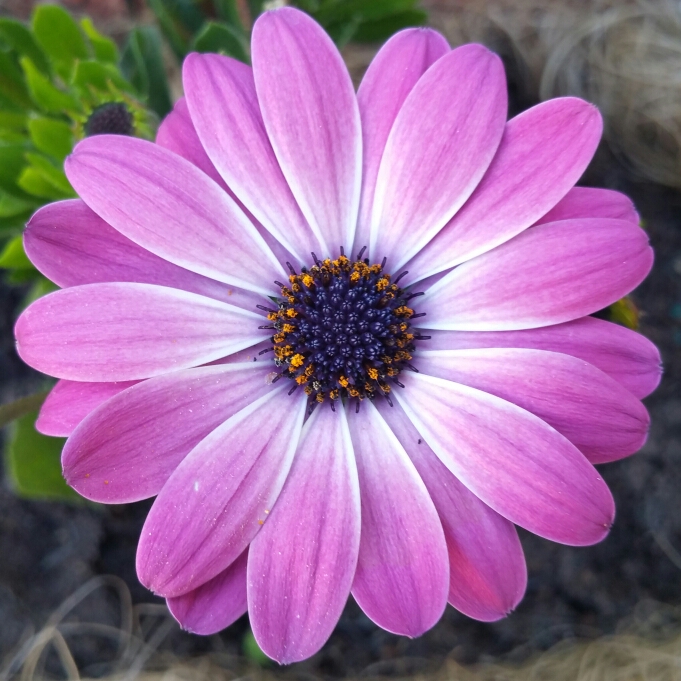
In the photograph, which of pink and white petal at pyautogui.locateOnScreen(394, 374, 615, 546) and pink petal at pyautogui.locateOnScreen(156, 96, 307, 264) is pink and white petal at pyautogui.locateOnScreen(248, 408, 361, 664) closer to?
pink and white petal at pyautogui.locateOnScreen(394, 374, 615, 546)

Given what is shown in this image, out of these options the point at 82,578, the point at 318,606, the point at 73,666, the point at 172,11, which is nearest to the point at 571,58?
the point at 172,11

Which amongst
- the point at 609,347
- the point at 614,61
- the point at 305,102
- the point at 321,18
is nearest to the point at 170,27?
the point at 321,18

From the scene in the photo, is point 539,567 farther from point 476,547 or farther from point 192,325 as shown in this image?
point 192,325

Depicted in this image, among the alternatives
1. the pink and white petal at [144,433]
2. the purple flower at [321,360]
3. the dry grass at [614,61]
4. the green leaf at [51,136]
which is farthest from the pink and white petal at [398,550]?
the dry grass at [614,61]

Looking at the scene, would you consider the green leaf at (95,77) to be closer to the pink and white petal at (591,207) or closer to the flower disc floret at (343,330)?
the flower disc floret at (343,330)

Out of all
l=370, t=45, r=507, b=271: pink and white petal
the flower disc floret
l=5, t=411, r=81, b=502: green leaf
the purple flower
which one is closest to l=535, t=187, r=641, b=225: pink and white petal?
the purple flower
